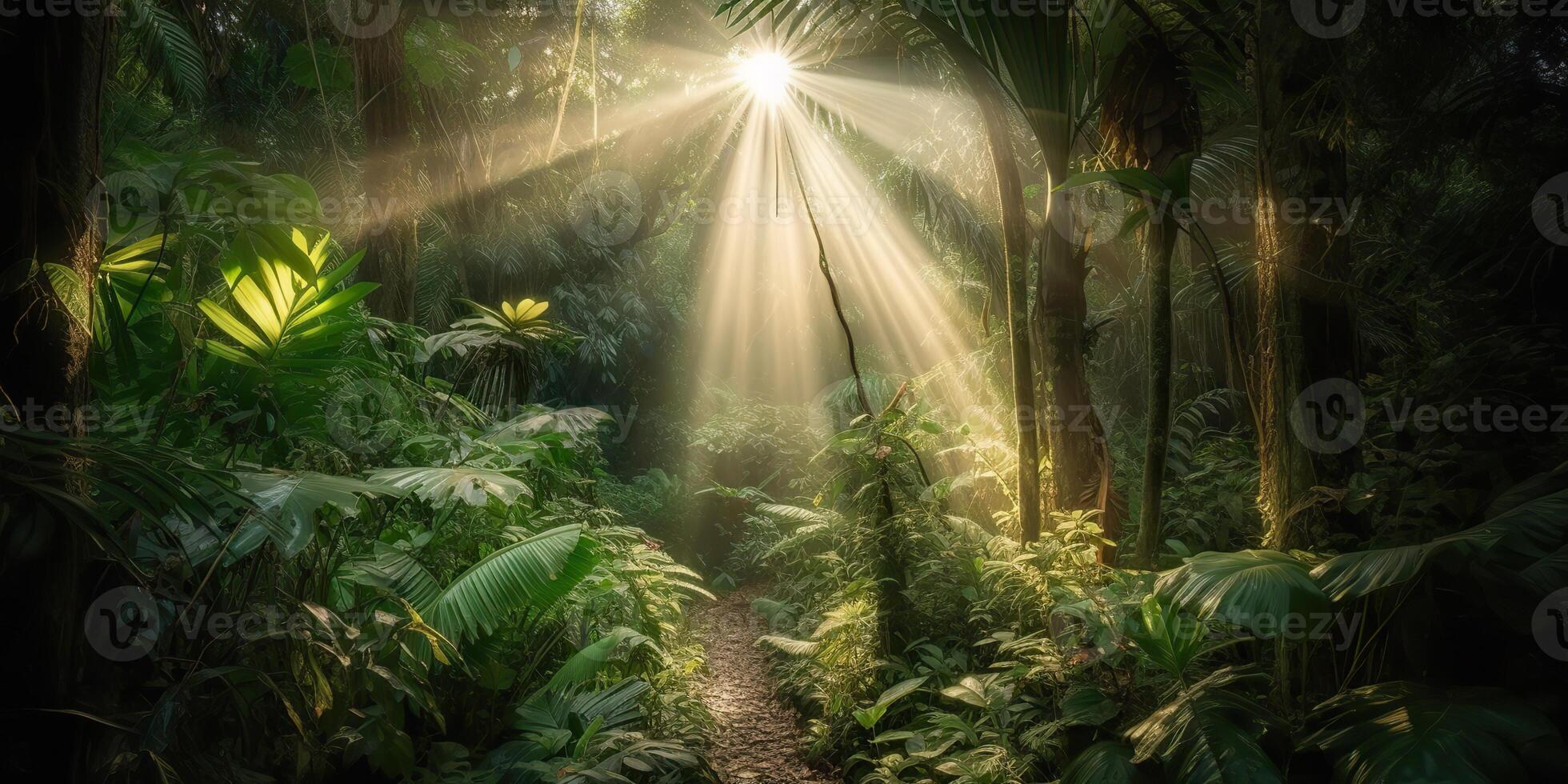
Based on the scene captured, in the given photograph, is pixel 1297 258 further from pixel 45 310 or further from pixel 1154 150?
pixel 45 310

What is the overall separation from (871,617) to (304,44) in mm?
6212

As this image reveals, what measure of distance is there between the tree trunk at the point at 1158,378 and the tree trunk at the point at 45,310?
349cm

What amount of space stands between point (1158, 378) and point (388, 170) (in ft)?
17.2

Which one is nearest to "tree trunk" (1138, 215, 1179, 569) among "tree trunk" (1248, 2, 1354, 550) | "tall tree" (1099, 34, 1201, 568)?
"tall tree" (1099, 34, 1201, 568)

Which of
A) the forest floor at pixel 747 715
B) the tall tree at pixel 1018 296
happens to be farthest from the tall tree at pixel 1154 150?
the forest floor at pixel 747 715

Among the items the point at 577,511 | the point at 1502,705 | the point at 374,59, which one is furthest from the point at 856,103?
the point at 1502,705

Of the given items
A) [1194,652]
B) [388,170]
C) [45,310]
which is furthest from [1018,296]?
[388,170]

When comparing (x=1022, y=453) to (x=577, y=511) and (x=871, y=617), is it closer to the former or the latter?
(x=871, y=617)

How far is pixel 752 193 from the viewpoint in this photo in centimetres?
1277

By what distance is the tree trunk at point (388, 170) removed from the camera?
539 centimetres

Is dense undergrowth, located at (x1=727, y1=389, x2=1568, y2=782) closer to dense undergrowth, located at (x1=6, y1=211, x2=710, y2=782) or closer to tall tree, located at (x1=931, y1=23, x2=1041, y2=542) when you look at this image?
tall tree, located at (x1=931, y1=23, x2=1041, y2=542)

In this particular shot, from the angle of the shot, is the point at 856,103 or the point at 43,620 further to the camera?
the point at 856,103

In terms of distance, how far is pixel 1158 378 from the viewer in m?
3.22

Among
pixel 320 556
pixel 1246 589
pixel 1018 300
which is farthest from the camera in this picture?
pixel 1018 300
